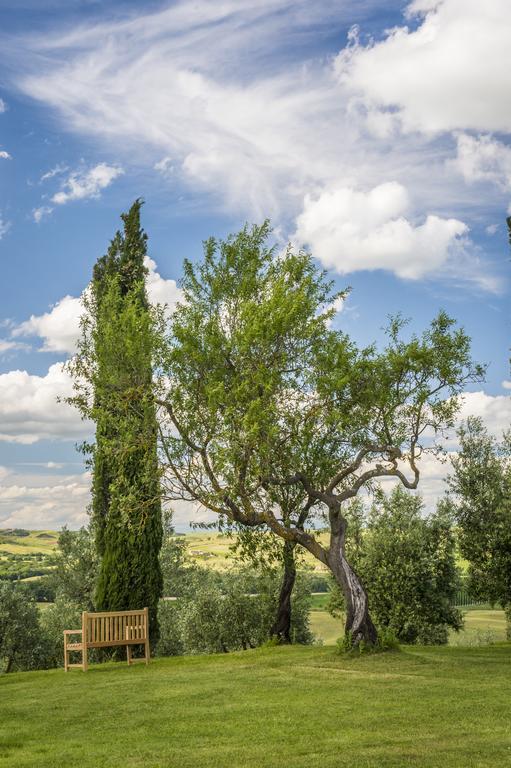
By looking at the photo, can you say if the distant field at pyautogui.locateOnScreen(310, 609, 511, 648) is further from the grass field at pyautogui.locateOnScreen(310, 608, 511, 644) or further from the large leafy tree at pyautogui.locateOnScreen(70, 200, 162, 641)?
the large leafy tree at pyautogui.locateOnScreen(70, 200, 162, 641)

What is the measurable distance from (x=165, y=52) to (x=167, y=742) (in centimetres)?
1461

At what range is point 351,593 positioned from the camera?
1731cm

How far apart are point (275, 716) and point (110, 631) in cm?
902

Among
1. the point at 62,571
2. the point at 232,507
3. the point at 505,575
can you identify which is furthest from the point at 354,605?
the point at 62,571

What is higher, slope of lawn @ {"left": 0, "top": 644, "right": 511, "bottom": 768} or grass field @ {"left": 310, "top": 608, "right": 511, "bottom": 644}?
slope of lawn @ {"left": 0, "top": 644, "right": 511, "bottom": 768}

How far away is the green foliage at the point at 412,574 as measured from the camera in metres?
27.4

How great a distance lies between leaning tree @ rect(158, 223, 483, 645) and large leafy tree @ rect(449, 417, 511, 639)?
→ 7.36 meters

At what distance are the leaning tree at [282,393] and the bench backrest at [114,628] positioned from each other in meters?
3.19

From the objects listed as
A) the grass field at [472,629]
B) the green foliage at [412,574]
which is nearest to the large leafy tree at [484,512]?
the green foliage at [412,574]

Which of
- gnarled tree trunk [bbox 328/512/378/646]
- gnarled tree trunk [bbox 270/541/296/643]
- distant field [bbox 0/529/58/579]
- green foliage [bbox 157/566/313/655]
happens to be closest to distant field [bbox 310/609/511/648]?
green foliage [bbox 157/566/313/655]

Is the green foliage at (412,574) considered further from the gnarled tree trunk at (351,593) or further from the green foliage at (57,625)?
the green foliage at (57,625)

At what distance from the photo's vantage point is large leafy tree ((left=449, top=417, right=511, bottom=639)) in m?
24.9

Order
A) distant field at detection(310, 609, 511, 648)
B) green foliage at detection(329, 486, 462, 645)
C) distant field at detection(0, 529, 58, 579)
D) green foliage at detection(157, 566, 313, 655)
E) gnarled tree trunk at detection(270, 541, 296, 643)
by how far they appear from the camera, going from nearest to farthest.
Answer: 1. gnarled tree trunk at detection(270, 541, 296, 643)
2. green foliage at detection(329, 486, 462, 645)
3. green foliage at detection(157, 566, 313, 655)
4. distant field at detection(310, 609, 511, 648)
5. distant field at detection(0, 529, 58, 579)

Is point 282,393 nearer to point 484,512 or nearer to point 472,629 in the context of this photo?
point 484,512
